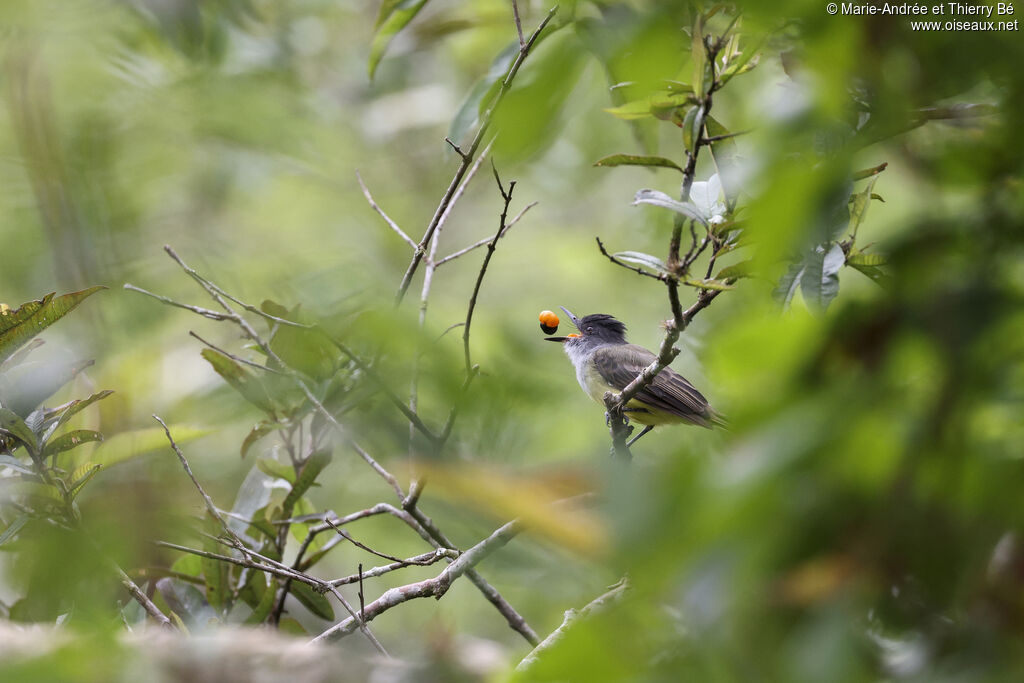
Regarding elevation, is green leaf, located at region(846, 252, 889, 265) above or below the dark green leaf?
above

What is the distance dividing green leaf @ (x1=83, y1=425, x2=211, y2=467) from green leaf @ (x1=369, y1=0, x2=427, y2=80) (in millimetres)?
1035

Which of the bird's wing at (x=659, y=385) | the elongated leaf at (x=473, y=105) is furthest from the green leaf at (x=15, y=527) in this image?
the bird's wing at (x=659, y=385)

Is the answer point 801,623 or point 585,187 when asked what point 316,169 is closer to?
point 585,187

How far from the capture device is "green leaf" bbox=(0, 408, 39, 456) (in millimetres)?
1874

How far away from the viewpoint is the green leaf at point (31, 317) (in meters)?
1.88

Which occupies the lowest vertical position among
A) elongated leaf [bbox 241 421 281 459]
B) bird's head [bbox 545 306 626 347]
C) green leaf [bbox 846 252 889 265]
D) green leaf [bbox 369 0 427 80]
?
bird's head [bbox 545 306 626 347]

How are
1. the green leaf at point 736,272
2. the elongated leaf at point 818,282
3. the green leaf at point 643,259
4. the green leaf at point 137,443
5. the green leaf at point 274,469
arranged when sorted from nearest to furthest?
the elongated leaf at point 818,282 → the green leaf at point 736,272 → the green leaf at point 643,259 → the green leaf at point 137,443 → the green leaf at point 274,469

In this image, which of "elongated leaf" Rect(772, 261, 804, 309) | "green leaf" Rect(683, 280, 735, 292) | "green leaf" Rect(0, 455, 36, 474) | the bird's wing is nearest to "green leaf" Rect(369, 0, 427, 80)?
"green leaf" Rect(683, 280, 735, 292)

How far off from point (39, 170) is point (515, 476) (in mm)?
3366

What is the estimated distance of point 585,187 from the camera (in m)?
7.07

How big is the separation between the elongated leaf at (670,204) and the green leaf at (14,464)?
140 centimetres

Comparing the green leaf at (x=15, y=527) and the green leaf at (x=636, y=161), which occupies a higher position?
the green leaf at (x=636, y=161)

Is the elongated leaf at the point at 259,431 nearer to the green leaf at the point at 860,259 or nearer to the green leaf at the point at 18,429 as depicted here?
the green leaf at the point at 18,429

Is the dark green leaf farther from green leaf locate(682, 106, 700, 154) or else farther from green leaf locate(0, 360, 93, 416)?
green leaf locate(682, 106, 700, 154)
